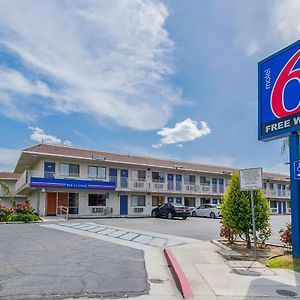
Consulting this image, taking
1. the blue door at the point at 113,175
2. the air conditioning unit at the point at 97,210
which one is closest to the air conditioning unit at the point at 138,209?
the blue door at the point at 113,175

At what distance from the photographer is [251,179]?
423 inches

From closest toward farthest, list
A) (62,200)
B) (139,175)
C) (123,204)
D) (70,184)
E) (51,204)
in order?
(70,184), (51,204), (62,200), (123,204), (139,175)

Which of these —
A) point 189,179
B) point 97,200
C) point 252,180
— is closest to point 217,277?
point 252,180

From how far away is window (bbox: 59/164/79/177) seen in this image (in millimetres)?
33594

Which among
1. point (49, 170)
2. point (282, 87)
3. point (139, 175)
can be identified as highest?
point (282, 87)

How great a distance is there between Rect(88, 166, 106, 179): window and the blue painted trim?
27.4 meters

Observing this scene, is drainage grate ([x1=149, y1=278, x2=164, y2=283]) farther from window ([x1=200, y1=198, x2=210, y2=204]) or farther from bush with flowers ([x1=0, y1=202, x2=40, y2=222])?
window ([x1=200, y1=198, x2=210, y2=204])

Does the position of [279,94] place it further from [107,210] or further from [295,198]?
[107,210]

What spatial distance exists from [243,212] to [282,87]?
4314 mm

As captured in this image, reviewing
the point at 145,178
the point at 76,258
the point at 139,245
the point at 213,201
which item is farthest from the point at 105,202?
the point at 76,258

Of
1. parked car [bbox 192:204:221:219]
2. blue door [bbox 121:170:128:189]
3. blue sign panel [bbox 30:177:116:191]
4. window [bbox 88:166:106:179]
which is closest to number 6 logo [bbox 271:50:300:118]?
blue sign panel [bbox 30:177:116:191]

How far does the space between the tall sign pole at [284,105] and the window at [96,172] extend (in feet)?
86.3

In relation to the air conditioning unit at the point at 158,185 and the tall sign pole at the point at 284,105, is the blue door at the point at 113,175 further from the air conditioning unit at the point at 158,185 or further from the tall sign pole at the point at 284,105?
the tall sign pole at the point at 284,105

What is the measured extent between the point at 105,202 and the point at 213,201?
16.9m
